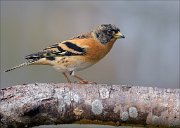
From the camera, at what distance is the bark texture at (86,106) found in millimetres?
5047

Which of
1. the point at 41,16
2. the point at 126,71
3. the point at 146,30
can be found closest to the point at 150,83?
the point at 126,71

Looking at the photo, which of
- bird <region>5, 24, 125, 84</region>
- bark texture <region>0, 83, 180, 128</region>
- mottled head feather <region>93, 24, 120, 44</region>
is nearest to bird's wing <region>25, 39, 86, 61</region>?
bird <region>5, 24, 125, 84</region>

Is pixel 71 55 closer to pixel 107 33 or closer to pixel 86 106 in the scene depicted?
pixel 107 33

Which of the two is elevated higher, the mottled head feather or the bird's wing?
the mottled head feather

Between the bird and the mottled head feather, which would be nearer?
the bird

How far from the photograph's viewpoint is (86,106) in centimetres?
518

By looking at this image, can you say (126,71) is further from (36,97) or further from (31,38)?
(36,97)

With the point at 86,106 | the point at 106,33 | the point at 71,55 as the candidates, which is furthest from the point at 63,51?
the point at 86,106

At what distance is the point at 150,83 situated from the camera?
11.0m

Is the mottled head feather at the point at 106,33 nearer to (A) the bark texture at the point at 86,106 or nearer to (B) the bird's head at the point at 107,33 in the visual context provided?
(B) the bird's head at the point at 107,33

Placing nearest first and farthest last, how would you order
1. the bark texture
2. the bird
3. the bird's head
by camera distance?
the bark texture
the bird
the bird's head

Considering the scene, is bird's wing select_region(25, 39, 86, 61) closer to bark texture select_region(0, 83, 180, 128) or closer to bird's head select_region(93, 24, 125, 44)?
bird's head select_region(93, 24, 125, 44)

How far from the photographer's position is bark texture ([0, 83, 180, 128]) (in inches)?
199

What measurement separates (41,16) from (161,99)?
8.46 meters
